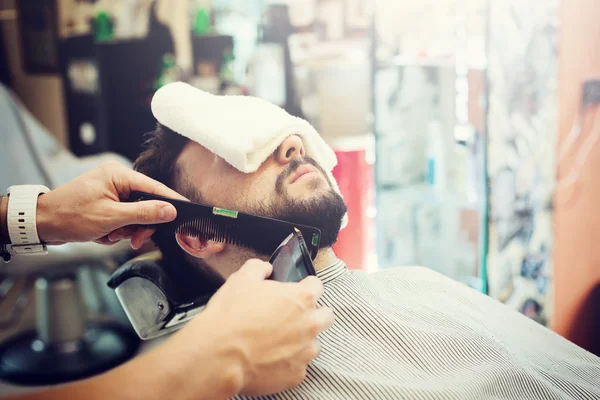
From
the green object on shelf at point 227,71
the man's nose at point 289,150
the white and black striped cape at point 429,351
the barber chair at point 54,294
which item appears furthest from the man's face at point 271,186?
the green object on shelf at point 227,71

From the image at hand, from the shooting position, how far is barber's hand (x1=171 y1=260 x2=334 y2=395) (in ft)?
2.31

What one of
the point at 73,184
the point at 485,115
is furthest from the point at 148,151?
the point at 485,115

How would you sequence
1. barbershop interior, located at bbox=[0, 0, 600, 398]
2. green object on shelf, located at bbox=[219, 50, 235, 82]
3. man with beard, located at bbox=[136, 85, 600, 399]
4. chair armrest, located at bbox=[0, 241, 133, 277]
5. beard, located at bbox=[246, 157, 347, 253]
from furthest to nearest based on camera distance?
1. green object on shelf, located at bbox=[219, 50, 235, 82]
2. barbershop interior, located at bbox=[0, 0, 600, 398]
3. chair armrest, located at bbox=[0, 241, 133, 277]
4. beard, located at bbox=[246, 157, 347, 253]
5. man with beard, located at bbox=[136, 85, 600, 399]

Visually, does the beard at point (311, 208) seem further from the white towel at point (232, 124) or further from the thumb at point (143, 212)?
the thumb at point (143, 212)

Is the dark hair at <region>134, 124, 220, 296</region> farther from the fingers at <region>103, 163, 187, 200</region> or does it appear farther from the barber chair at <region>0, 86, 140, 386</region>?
the barber chair at <region>0, 86, 140, 386</region>

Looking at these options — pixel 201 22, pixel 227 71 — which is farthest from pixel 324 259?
pixel 201 22

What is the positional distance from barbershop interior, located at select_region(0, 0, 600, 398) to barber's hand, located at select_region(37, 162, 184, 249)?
51cm

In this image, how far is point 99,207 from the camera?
38.5 inches

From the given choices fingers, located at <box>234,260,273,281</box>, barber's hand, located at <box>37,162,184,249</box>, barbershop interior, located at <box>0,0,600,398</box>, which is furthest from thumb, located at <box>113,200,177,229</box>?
barbershop interior, located at <box>0,0,600,398</box>

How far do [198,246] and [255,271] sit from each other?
255 millimetres

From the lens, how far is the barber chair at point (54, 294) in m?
1.40

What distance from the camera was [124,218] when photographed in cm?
97

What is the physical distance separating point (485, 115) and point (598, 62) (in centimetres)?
39

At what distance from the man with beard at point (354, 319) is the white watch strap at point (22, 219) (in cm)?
21
